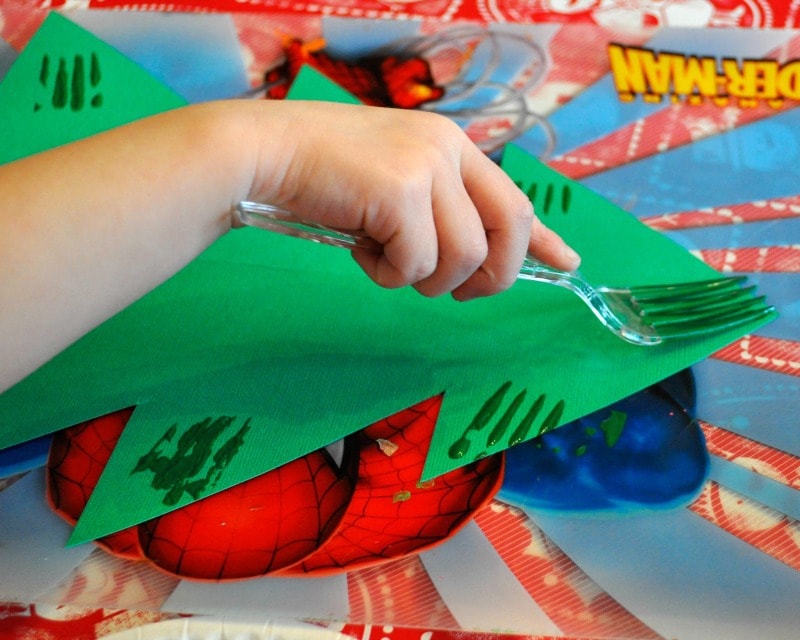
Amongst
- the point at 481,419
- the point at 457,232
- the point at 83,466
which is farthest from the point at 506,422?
the point at 83,466

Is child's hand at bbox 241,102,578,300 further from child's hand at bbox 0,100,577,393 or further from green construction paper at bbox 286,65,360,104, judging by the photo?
green construction paper at bbox 286,65,360,104

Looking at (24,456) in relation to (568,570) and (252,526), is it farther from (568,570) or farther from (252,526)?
(568,570)

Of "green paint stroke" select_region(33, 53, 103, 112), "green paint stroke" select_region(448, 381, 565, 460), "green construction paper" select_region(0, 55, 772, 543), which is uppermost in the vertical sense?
"green paint stroke" select_region(33, 53, 103, 112)

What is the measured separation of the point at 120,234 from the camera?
390 mm

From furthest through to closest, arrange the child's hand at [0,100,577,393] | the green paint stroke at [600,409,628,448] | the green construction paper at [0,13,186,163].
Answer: the green construction paper at [0,13,186,163]
the green paint stroke at [600,409,628,448]
the child's hand at [0,100,577,393]

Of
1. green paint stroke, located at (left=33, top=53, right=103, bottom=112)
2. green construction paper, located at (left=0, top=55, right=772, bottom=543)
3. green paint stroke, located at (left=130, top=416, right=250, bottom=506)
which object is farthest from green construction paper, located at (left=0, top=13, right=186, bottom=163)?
green paint stroke, located at (left=130, top=416, right=250, bottom=506)

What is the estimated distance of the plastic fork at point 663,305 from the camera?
1.67 ft

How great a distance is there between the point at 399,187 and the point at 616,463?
0.21 metres

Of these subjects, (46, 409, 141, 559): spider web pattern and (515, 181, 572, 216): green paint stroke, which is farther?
(515, 181, 572, 216): green paint stroke

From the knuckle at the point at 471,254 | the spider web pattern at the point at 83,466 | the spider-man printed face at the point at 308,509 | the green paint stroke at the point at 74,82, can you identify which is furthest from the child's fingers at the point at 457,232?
the green paint stroke at the point at 74,82

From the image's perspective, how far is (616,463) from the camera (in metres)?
0.47

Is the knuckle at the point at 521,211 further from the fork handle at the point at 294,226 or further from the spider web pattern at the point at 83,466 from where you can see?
the spider web pattern at the point at 83,466

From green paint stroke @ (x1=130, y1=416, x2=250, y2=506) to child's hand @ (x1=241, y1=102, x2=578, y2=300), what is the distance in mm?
137

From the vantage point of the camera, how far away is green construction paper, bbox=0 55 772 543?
18.5 inches
